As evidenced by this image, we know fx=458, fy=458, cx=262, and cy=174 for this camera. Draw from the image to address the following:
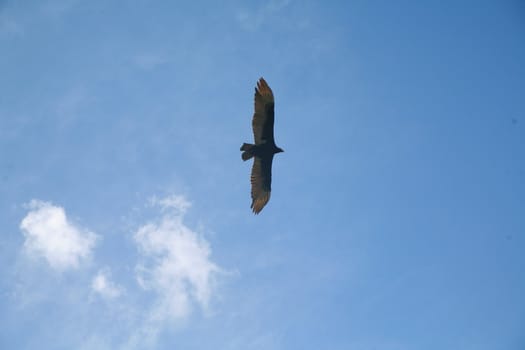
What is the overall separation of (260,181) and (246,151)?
1.70m

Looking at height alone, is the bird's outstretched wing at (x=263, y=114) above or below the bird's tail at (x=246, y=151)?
above

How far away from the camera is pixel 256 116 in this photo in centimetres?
1720

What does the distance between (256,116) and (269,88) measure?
114cm

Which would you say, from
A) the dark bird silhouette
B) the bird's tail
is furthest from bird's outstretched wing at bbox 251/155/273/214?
the bird's tail

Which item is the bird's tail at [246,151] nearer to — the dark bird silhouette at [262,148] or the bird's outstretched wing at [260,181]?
the dark bird silhouette at [262,148]

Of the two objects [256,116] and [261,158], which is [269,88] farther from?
[261,158]

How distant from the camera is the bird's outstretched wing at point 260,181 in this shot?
18.5 metres

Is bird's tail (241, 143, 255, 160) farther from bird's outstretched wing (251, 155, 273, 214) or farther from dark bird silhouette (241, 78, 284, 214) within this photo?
bird's outstretched wing (251, 155, 273, 214)

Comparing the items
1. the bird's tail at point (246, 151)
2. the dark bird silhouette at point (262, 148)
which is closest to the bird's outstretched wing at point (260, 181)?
the dark bird silhouette at point (262, 148)

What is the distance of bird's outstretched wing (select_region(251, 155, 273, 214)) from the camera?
1855 cm

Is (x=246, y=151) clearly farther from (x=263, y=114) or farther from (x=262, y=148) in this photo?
(x=263, y=114)

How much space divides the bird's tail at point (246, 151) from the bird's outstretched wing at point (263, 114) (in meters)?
0.34

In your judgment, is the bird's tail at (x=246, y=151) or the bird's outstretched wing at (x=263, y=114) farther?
the bird's tail at (x=246, y=151)

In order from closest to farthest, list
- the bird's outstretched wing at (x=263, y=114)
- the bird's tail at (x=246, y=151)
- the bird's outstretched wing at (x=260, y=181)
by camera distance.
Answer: the bird's outstretched wing at (x=263, y=114)
the bird's tail at (x=246, y=151)
the bird's outstretched wing at (x=260, y=181)
